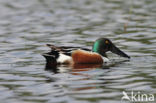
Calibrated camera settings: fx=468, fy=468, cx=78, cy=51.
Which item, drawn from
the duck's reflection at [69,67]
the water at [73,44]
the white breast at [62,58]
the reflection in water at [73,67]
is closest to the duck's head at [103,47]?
the water at [73,44]

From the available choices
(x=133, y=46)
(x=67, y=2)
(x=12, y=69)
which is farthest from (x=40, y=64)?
(x=67, y=2)

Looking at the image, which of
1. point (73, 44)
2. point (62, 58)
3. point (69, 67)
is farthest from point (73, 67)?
point (73, 44)

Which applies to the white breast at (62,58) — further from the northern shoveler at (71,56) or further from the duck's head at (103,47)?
the duck's head at (103,47)

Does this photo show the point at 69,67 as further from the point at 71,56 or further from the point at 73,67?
the point at 71,56

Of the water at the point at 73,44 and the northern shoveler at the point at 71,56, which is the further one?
the northern shoveler at the point at 71,56

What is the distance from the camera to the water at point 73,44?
833 centimetres

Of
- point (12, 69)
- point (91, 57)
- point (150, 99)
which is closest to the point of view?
point (150, 99)

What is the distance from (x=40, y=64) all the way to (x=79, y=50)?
101cm

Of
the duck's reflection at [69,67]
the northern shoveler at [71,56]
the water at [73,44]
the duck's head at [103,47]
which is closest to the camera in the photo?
the water at [73,44]

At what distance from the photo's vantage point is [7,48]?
1404cm

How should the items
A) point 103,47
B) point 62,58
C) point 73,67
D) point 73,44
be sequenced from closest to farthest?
point 73,67 < point 62,58 < point 103,47 < point 73,44

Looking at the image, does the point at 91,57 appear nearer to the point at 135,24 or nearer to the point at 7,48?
the point at 7,48

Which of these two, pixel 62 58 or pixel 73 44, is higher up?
pixel 73 44

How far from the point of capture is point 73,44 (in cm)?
1444
